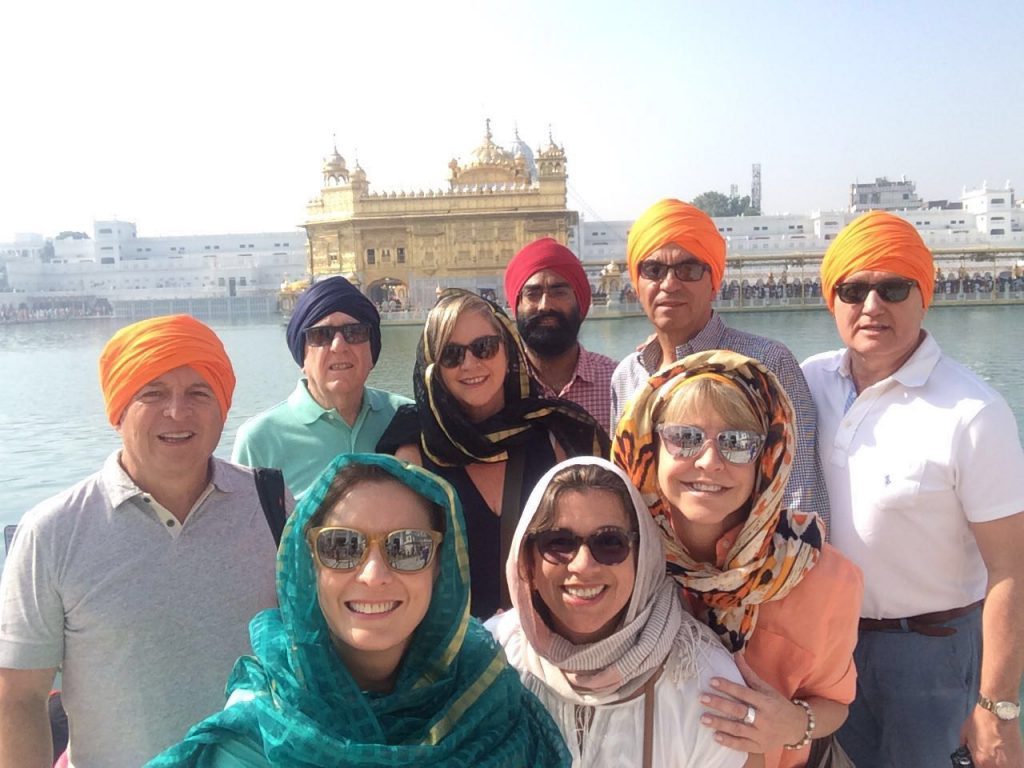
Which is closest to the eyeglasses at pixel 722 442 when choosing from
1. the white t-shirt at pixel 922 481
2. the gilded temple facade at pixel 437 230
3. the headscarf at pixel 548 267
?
the white t-shirt at pixel 922 481

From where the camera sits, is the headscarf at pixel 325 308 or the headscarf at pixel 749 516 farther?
the headscarf at pixel 325 308

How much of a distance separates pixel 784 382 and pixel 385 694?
1.36 metres

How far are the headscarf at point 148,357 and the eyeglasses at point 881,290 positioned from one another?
1574 millimetres

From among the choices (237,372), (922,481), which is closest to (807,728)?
(922,481)

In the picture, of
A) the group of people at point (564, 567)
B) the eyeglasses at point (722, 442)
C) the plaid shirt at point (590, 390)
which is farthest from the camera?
the plaid shirt at point (590, 390)

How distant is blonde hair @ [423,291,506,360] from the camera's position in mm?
Result: 2191

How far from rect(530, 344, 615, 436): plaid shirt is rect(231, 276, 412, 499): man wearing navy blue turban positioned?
2.19 feet

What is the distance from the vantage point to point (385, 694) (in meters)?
1.37

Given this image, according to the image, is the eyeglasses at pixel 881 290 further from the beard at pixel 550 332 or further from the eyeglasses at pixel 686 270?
the beard at pixel 550 332

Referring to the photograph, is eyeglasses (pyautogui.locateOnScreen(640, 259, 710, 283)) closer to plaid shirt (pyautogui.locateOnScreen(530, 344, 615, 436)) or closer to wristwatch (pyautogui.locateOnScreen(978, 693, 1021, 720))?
plaid shirt (pyautogui.locateOnScreen(530, 344, 615, 436))

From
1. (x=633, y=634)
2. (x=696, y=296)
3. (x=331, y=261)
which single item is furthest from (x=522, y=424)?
(x=331, y=261)

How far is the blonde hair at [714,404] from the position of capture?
157 cm

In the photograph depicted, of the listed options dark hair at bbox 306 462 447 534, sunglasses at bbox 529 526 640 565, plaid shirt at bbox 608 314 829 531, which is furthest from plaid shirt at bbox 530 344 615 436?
dark hair at bbox 306 462 447 534

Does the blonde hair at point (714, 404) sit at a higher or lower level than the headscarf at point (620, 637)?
higher
